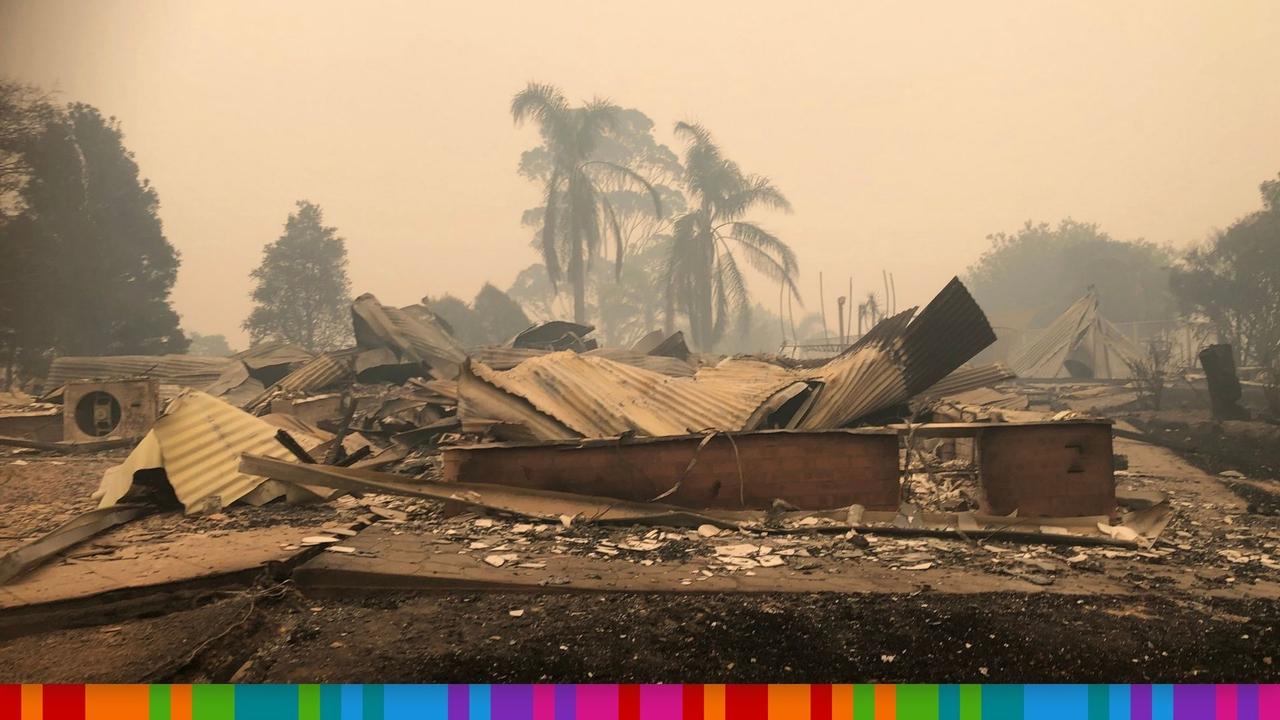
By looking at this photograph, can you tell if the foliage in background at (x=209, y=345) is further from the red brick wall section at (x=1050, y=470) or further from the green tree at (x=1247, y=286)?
the green tree at (x=1247, y=286)

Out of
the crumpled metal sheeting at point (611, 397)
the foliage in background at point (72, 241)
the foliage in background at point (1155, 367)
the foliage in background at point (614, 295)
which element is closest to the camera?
the foliage in background at point (72, 241)

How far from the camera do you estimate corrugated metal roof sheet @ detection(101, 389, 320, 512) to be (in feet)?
10.4

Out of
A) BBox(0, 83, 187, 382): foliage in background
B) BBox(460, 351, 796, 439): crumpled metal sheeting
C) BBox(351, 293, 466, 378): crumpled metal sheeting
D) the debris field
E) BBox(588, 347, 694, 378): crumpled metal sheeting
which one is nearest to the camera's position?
the debris field

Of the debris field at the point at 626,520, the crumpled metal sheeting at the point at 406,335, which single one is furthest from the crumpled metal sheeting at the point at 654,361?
the crumpled metal sheeting at the point at 406,335

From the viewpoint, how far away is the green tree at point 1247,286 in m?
2.97

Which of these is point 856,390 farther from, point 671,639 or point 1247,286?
point 671,639

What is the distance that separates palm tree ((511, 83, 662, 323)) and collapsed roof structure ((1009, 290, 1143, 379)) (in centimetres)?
300

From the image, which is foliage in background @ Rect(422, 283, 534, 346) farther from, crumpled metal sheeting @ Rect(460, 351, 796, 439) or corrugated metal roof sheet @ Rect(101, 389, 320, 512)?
corrugated metal roof sheet @ Rect(101, 389, 320, 512)

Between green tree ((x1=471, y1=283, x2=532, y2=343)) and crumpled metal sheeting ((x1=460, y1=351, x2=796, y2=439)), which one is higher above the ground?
green tree ((x1=471, y1=283, x2=532, y2=343))

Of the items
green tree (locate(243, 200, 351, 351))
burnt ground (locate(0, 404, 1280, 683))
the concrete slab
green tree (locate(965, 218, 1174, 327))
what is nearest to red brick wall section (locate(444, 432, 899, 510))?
the concrete slab

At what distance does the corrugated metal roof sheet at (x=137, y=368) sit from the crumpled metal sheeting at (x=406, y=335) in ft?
3.16

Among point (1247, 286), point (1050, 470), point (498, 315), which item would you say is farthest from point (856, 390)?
point (498, 315)

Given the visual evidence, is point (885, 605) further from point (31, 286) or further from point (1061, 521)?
point (31, 286)

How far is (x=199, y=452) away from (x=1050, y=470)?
4.20 meters
